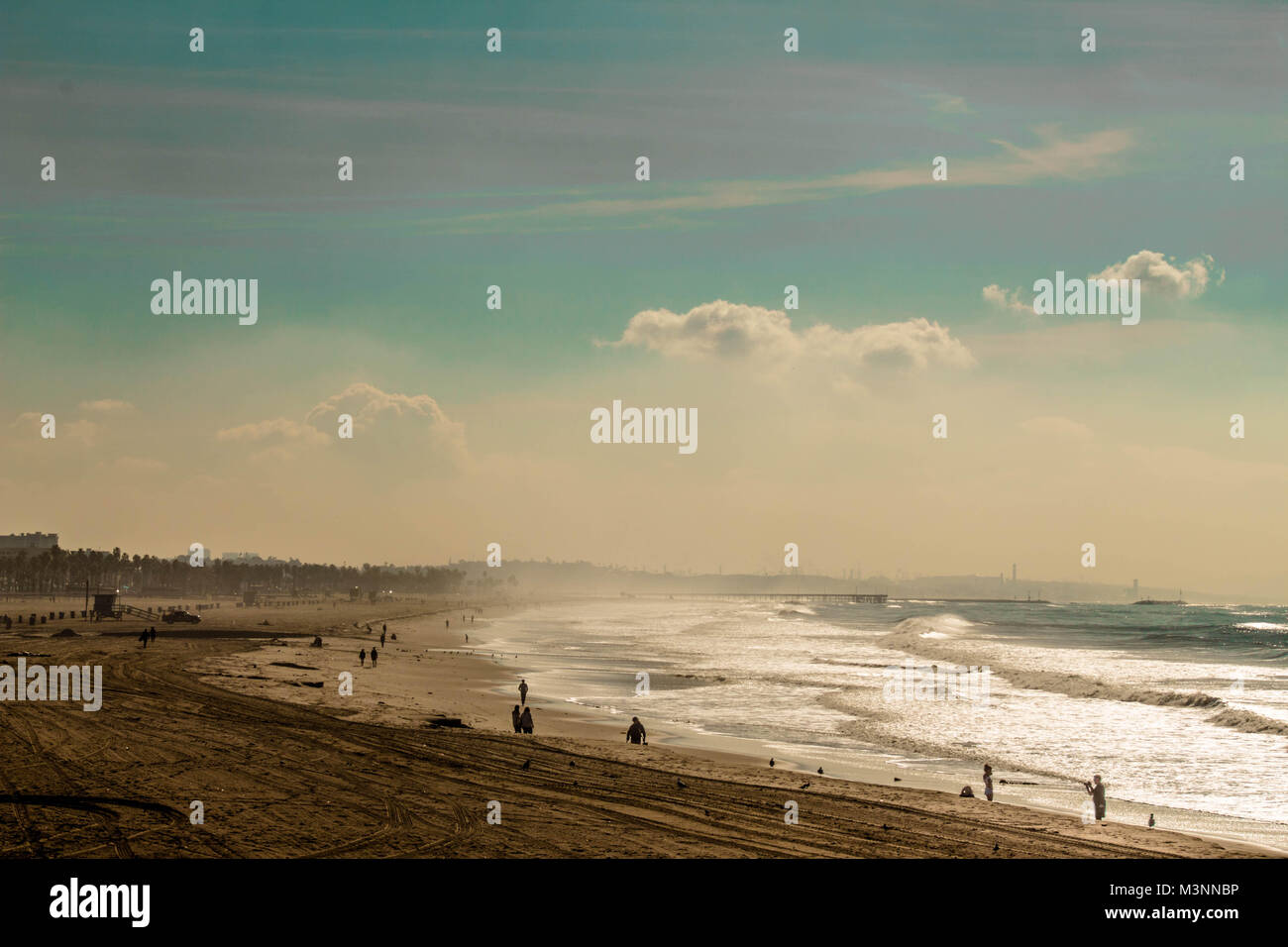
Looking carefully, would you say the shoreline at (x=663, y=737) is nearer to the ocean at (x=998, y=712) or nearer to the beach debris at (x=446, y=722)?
the ocean at (x=998, y=712)

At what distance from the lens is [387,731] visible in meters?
30.1

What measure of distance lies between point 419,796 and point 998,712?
33.0 meters

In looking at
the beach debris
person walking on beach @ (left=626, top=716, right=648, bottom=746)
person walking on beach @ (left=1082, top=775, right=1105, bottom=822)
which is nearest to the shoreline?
person walking on beach @ (left=1082, top=775, right=1105, bottom=822)

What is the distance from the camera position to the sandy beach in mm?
16891

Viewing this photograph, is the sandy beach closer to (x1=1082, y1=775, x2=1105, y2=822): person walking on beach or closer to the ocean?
Answer: (x1=1082, y1=775, x2=1105, y2=822): person walking on beach

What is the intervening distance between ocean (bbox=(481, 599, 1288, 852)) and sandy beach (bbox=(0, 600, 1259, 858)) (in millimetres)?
4074

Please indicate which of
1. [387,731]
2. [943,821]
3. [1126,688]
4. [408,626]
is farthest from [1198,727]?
[408,626]

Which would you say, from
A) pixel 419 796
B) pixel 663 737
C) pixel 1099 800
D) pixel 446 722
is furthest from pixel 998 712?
pixel 419 796

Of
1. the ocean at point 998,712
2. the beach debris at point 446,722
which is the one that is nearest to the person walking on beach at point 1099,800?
the ocean at point 998,712

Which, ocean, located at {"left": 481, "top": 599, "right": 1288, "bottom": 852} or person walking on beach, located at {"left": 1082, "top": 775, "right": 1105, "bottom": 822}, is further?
ocean, located at {"left": 481, "top": 599, "right": 1288, "bottom": 852}

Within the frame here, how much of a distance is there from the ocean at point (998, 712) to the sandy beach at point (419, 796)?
4.07 meters

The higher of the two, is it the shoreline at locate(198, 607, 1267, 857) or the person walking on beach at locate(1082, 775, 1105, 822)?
the person walking on beach at locate(1082, 775, 1105, 822)
